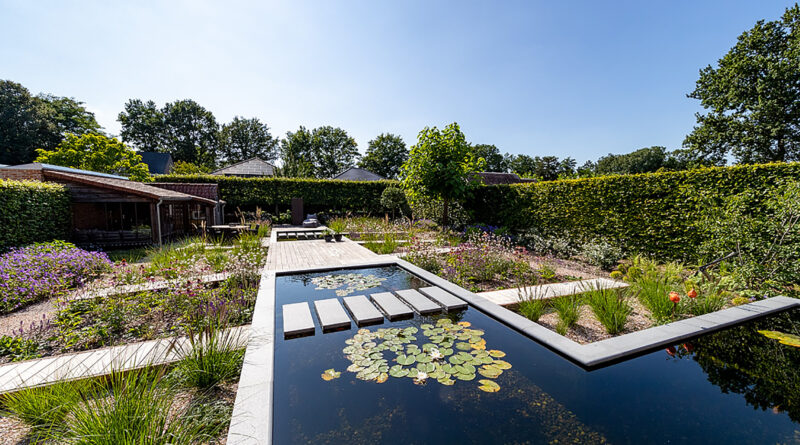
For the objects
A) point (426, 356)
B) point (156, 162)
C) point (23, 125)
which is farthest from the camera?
point (156, 162)

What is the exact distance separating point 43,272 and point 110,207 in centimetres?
860

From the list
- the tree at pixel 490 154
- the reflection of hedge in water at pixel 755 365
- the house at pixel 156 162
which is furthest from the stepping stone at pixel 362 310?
the tree at pixel 490 154

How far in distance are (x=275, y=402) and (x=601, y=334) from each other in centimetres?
336

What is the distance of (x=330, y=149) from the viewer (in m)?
40.0

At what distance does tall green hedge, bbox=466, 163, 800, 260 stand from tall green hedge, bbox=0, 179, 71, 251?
12901 millimetres

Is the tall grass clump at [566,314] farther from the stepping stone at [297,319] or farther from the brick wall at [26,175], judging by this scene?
the brick wall at [26,175]

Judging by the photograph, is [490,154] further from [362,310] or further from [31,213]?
[31,213]

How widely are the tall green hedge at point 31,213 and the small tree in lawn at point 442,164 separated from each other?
394 inches

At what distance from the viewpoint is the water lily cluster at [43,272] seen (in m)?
3.99

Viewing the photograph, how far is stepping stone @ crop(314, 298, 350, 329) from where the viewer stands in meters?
3.26

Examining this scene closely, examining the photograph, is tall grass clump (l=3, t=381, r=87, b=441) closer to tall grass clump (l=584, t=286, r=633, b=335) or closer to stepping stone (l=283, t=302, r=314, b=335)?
stepping stone (l=283, t=302, r=314, b=335)

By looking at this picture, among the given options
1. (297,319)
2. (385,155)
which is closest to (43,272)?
(297,319)

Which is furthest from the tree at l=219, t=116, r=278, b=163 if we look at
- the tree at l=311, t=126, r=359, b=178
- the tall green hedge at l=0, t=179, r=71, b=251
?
the tall green hedge at l=0, t=179, r=71, b=251

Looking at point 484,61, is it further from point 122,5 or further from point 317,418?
point 317,418
